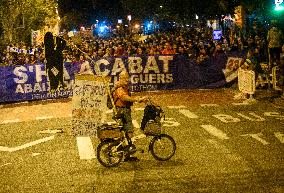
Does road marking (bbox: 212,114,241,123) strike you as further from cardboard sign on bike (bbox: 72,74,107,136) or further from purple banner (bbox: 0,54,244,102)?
purple banner (bbox: 0,54,244,102)

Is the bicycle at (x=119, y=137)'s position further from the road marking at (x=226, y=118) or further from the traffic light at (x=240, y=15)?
the traffic light at (x=240, y=15)

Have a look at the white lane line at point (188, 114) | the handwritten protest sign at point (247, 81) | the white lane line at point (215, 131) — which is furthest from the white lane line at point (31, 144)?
the handwritten protest sign at point (247, 81)

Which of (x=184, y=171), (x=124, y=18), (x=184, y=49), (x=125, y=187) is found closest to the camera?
(x=125, y=187)

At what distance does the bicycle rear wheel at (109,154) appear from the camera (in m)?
9.72

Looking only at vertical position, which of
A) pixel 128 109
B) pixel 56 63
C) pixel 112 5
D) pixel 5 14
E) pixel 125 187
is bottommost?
pixel 125 187

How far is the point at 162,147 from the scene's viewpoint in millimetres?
10070

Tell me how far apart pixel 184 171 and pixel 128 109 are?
165 centimetres

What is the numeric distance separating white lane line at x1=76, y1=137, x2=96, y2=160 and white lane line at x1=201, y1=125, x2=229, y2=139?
293 centimetres

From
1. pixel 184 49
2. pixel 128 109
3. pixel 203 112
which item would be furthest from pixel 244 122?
pixel 184 49

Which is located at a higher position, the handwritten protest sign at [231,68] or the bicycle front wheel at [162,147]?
the handwritten protest sign at [231,68]

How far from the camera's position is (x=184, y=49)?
23375 millimetres

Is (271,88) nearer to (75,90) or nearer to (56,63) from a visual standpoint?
(56,63)

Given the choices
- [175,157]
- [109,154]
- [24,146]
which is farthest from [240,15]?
[109,154]

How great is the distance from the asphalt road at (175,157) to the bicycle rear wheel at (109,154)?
169 millimetres
